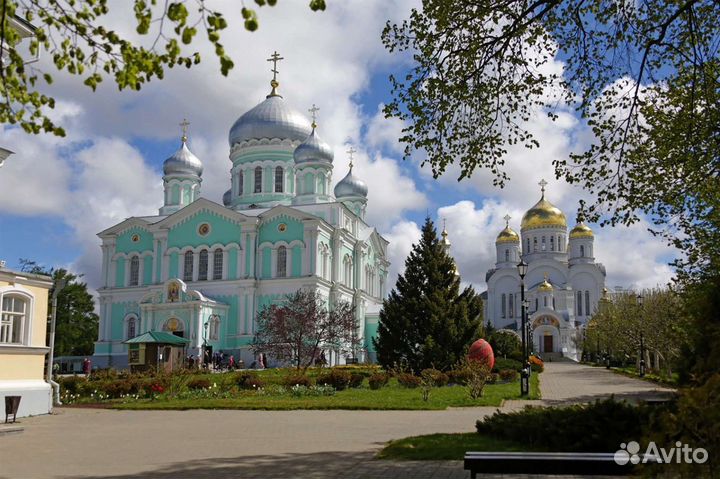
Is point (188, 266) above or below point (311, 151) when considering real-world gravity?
below

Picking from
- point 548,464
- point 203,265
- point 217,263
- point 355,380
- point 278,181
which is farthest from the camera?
point 278,181

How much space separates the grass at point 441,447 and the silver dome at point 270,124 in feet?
151

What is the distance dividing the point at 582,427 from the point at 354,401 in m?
10.4

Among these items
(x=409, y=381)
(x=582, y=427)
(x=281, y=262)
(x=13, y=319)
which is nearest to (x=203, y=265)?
(x=281, y=262)

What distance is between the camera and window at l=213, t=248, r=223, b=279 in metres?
51.4

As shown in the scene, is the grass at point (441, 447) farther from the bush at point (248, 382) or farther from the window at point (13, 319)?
the bush at point (248, 382)

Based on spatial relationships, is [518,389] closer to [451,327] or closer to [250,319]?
[451,327]

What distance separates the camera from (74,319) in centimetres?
6694

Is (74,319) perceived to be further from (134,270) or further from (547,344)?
(547,344)

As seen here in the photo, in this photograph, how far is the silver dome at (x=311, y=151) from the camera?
53.5 meters

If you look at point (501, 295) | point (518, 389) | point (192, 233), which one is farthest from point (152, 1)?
point (501, 295)

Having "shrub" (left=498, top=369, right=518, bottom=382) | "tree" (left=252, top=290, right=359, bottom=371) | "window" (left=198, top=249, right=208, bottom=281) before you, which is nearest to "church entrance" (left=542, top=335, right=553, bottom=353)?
"tree" (left=252, top=290, right=359, bottom=371)

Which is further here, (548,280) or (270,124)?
(548,280)

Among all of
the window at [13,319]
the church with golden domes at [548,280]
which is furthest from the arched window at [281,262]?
the window at [13,319]
